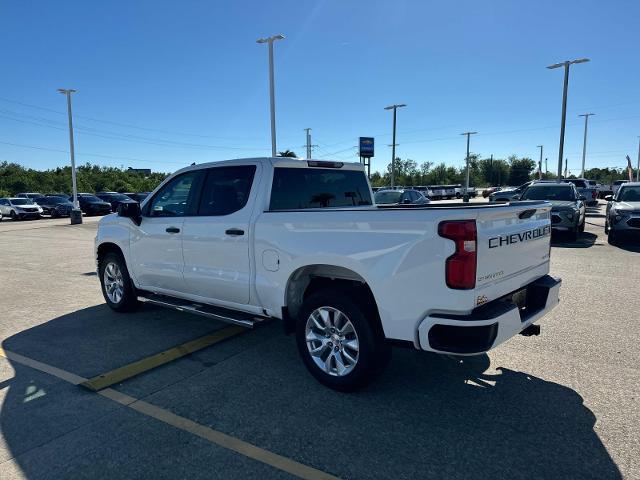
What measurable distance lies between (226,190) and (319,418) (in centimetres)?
246

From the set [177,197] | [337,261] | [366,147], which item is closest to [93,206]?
[366,147]

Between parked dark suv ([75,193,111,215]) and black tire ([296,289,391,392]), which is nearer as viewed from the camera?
black tire ([296,289,391,392])

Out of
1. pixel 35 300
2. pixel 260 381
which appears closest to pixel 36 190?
pixel 35 300

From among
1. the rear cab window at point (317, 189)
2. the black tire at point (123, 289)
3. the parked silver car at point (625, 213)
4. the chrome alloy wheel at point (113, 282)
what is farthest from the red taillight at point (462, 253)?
the parked silver car at point (625, 213)

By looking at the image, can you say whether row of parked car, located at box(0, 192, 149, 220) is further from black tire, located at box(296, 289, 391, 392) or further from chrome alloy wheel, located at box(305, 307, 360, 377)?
black tire, located at box(296, 289, 391, 392)

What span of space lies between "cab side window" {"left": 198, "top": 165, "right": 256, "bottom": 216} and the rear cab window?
0.29 m

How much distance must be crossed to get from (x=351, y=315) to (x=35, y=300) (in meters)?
5.75

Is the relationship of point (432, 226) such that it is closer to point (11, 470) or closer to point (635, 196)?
point (11, 470)

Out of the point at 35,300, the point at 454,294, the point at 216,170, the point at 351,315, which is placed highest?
the point at 216,170

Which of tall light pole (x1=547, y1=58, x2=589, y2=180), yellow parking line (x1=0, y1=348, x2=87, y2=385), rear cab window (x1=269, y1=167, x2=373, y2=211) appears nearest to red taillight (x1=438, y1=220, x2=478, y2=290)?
rear cab window (x1=269, y1=167, x2=373, y2=211)

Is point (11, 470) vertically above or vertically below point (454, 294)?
below

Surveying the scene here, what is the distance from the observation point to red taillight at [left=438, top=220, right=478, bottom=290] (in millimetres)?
2947

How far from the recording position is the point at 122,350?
15.4ft

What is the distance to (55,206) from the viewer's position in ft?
103
